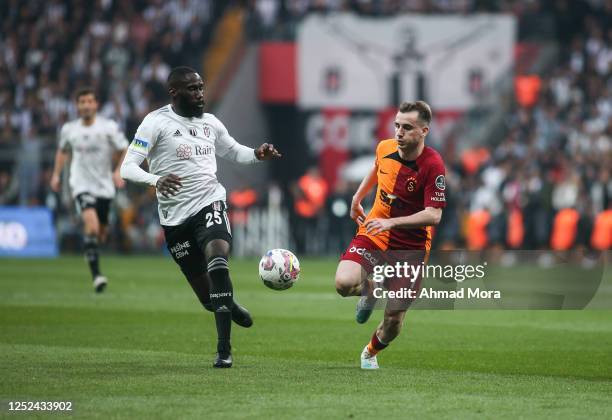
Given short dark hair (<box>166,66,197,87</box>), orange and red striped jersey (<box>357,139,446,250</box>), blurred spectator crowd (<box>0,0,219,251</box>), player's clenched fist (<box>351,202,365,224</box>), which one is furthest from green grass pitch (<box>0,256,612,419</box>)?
blurred spectator crowd (<box>0,0,219,251</box>)

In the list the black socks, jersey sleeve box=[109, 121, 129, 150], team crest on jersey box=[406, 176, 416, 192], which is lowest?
the black socks

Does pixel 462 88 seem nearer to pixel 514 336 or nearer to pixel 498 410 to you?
pixel 514 336

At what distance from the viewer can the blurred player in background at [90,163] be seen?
16375 mm

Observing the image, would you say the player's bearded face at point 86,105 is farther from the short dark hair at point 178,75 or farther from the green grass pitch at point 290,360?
the short dark hair at point 178,75

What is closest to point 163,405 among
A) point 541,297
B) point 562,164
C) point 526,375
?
point 526,375

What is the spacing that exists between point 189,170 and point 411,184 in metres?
1.82

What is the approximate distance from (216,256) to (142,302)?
20.7 ft

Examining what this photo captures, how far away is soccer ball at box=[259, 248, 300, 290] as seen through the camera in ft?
32.3

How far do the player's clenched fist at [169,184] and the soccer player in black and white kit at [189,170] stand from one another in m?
0.22

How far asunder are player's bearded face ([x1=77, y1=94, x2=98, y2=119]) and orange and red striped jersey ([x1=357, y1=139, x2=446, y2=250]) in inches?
294

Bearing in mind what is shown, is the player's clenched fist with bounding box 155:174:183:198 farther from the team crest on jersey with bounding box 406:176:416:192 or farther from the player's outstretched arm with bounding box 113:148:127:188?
the player's outstretched arm with bounding box 113:148:127:188

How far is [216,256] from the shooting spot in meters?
9.67

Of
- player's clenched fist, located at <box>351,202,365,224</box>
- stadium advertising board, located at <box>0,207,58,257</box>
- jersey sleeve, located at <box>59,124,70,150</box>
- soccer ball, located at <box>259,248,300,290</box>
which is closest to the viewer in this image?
soccer ball, located at <box>259,248,300,290</box>

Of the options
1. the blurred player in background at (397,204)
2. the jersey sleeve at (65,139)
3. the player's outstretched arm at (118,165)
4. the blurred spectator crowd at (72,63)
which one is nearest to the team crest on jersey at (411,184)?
the blurred player in background at (397,204)
